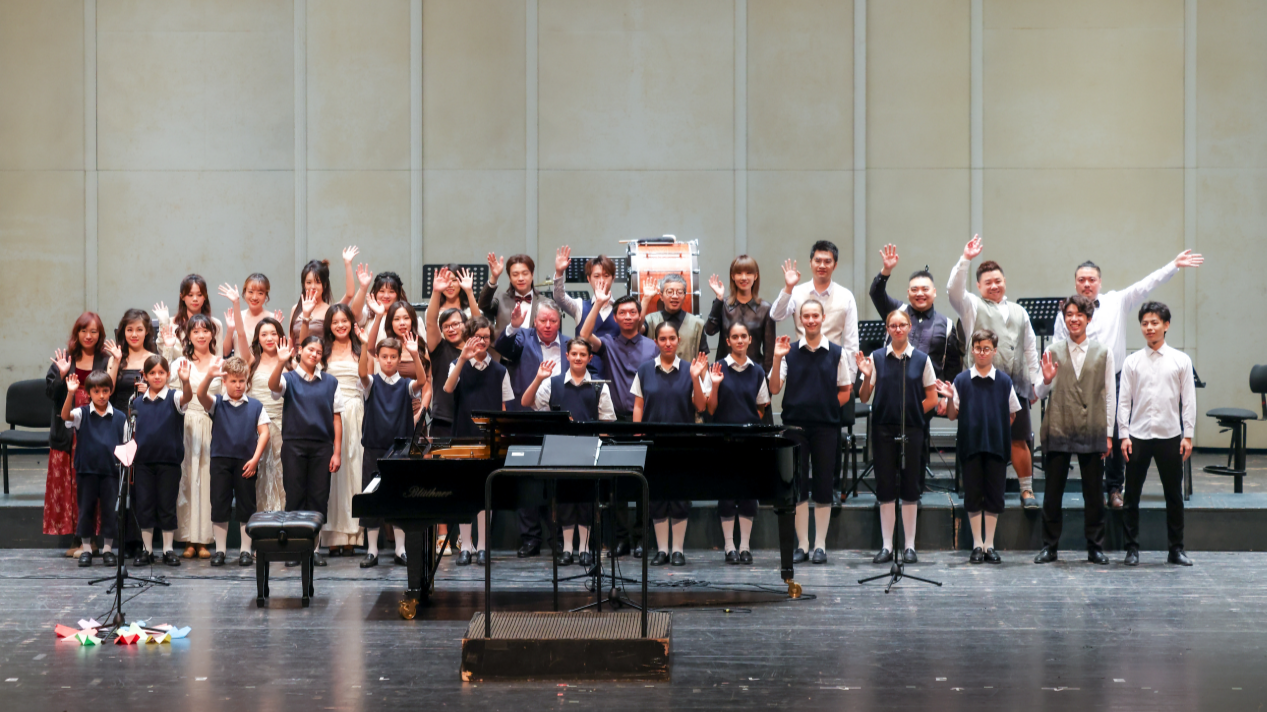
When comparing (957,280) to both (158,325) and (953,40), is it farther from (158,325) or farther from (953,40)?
(158,325)

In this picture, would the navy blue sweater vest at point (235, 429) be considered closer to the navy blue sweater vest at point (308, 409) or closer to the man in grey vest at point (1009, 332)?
the navy blue sweater vest at point (308, 409)

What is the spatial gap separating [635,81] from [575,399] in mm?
4027

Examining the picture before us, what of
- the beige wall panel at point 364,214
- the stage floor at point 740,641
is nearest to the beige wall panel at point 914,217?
the stage floor at point 740,641

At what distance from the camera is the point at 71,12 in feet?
32.8

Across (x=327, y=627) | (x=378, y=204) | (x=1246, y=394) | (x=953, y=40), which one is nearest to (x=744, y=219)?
(x=953, y=40)

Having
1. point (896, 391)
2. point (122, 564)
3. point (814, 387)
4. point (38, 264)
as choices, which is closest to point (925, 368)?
point (896, 391)

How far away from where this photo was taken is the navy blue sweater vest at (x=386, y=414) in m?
6.75

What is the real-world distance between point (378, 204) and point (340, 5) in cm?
159

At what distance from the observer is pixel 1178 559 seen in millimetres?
6688

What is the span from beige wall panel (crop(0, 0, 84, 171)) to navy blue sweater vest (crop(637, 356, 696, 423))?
19.2ft

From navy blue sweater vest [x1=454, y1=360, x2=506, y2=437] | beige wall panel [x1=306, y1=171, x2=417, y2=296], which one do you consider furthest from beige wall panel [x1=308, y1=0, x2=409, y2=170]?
navy blue sweater vest [x1=454, y1=360, x2=506, y2=437]

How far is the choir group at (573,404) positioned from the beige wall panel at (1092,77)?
3.36m

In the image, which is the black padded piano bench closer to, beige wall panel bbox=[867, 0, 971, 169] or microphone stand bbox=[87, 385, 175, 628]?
microphone stand bbox=[87, 385, 175, 628]

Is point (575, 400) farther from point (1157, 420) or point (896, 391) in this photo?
point (1157, 420)
